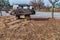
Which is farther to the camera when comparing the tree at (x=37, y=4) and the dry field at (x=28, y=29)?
the tree at (x=37, y=4)

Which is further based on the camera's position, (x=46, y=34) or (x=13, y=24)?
(x=13, y=24)

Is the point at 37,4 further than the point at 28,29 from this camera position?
Yes

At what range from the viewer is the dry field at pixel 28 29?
3271mm

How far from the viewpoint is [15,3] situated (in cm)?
456

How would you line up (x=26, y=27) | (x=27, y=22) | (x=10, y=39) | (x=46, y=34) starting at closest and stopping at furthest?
(x=10, y=39) < (x=46, y=34) < (x=26, y=27) < (x=27, y=22)

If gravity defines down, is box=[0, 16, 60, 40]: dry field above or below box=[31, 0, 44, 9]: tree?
below

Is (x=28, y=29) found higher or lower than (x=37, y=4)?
lower

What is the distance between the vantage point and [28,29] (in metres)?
3.81

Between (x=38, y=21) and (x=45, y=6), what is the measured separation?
45 centimetres

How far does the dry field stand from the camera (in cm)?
327

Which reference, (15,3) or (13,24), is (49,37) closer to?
(13,24)

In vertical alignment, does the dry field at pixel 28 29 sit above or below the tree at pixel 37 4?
below

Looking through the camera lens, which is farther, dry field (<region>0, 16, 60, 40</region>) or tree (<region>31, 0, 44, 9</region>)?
tree (<region>31, 0, 44, 9</region>)

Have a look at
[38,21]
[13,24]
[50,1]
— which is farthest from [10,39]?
[50,1]
